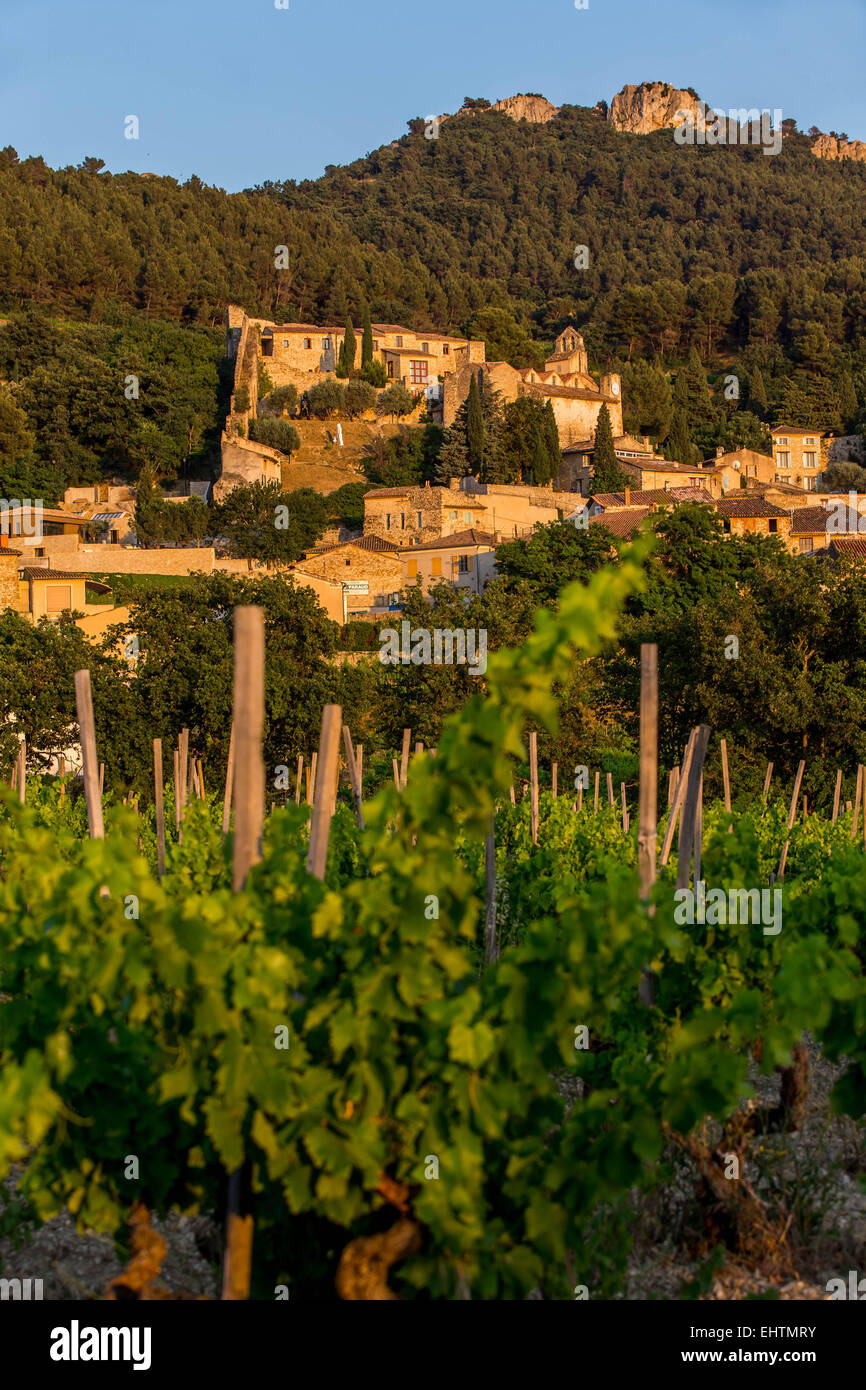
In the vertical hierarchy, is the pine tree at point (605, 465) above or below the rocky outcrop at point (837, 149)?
below

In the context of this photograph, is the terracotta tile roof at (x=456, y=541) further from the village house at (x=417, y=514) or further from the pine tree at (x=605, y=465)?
the pine tree at (x=605, y=465)

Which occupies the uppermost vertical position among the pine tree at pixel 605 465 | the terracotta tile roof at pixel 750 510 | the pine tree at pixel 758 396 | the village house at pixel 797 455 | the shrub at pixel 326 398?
the pine tree at pixel 758 396

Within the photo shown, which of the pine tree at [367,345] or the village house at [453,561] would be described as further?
the pine tree at [367,345]

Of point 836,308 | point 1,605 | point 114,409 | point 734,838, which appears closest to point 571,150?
point 836,308

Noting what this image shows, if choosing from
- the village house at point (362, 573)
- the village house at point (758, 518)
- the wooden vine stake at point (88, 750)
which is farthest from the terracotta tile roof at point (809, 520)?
the wooden vine stake at point (88, 750)

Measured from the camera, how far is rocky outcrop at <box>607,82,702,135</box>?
166125 mm

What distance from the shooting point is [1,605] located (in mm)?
29453

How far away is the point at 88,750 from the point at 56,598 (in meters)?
24.1

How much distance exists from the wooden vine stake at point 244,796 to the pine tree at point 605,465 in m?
50.5

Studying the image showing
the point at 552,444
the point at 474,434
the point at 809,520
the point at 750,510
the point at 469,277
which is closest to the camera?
the point at 750,510

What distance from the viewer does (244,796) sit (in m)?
3.66

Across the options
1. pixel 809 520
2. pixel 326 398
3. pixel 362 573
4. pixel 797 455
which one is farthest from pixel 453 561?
pixel 797 455

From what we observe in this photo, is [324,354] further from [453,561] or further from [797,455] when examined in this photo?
[453,561]

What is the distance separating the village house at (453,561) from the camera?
42719 mm
